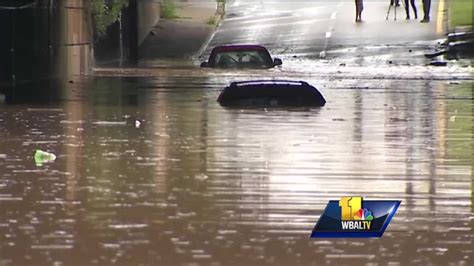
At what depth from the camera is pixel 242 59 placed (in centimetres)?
3728

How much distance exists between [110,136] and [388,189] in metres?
6.65

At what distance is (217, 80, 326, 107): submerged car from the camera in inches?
1006

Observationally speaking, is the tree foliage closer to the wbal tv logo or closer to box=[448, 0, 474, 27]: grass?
box=[448, 0, 474, 27]: grass

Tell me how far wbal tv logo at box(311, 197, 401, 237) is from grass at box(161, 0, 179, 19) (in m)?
48.2

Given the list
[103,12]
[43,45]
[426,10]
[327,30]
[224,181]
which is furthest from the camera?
[426,10]

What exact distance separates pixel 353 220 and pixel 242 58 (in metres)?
28.9

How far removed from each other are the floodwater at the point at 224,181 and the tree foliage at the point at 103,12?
46.2 ft

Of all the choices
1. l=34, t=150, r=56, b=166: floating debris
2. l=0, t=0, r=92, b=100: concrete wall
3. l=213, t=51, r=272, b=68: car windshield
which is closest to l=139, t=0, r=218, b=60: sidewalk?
l=0, t=0, r=92, b=100: concrete wall

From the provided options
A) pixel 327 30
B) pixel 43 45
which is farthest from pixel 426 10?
pixel 43 45

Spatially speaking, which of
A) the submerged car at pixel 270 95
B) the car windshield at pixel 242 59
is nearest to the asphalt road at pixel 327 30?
the car windshield at pixel 242 59

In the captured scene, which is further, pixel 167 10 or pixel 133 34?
pixel 167 10

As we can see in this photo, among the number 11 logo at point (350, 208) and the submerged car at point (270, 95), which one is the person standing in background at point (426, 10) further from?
the number 11 logo at point (350, 208)

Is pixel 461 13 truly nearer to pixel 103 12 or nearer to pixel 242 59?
pixel 242 59

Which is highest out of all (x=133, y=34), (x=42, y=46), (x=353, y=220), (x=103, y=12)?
(x=103, y=12)
